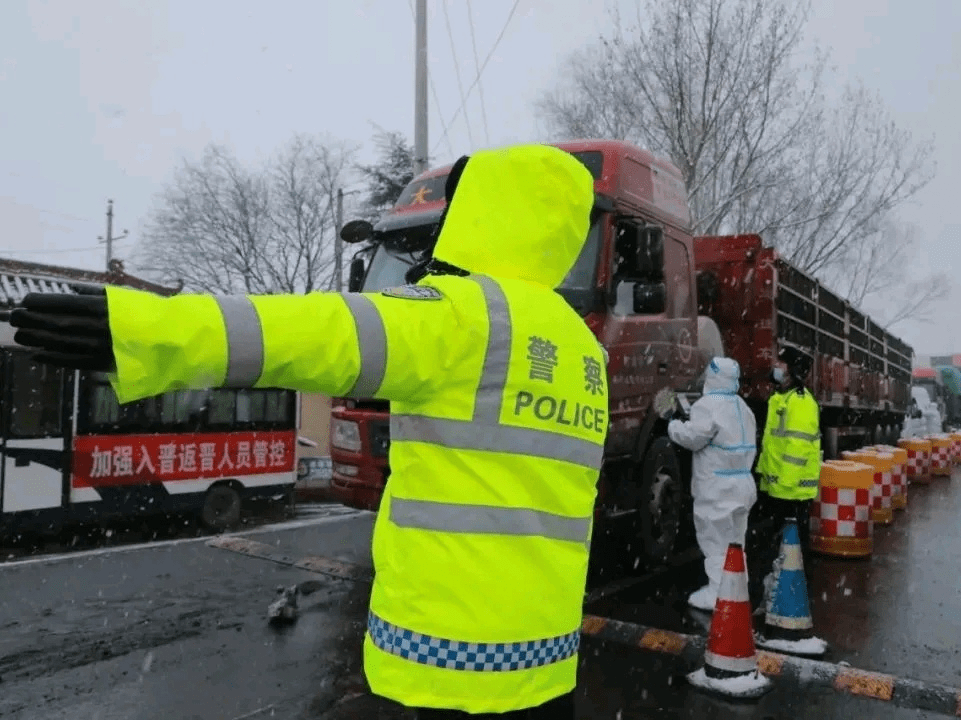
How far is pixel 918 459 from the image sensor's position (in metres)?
16.0

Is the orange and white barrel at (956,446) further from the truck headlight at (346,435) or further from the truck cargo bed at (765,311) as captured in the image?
the truck headlight at (346,435)

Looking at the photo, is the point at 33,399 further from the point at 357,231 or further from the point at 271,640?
the point at 271,640

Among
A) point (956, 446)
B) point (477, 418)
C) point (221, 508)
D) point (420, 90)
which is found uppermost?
point (420, 90)

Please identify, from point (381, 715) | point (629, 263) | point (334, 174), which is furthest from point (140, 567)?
point (334, 174)

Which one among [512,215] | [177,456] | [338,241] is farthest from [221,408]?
[338,241]

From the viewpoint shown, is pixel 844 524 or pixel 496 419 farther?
pixel 844 524

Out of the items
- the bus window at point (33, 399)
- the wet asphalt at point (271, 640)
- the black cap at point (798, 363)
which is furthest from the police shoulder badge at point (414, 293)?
the bus window at point (33, 399)

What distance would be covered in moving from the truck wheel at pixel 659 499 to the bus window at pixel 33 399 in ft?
22.1

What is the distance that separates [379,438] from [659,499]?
8.67 feet

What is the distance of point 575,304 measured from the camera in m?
6.05

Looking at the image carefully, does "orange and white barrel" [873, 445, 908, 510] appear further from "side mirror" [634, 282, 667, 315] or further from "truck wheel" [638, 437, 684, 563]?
"side mirror" [634, 282, 667, 315]

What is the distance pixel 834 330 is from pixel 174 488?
9.35 meters

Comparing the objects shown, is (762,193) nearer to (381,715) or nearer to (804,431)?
(804,431)

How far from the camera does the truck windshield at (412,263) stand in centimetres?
607
